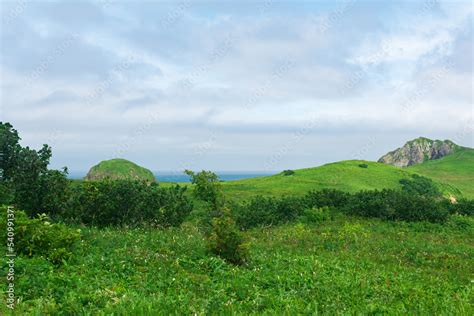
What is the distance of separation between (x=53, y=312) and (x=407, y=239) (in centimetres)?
2100

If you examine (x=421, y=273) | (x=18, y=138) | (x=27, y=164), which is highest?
(x=18, y=138)

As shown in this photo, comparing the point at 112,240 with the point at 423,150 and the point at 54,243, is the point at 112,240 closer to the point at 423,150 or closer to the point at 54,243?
the point at 54,243

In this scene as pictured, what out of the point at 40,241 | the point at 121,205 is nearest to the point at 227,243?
the point at 40,241

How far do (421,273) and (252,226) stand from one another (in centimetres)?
1483

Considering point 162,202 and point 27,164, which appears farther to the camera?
point 162,202

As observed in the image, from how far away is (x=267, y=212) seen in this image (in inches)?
1192

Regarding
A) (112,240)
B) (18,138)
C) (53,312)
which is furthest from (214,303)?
(18,138)

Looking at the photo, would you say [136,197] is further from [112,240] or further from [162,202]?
[112,240]

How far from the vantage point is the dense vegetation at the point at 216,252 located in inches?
360

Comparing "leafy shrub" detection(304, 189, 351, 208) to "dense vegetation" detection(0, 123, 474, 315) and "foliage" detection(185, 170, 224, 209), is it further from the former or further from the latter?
"foliage" detection(185, 170, 224, 209)

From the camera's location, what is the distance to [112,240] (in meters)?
16.4

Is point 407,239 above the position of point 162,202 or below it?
below

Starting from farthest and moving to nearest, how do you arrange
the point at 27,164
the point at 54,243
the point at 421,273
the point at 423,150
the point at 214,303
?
the point at 423,150 → the point at 27,164 → the point at 421,273 → the point at 54,243 → the point at 214,303

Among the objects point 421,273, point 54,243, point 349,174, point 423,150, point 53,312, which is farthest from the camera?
point 423,150
